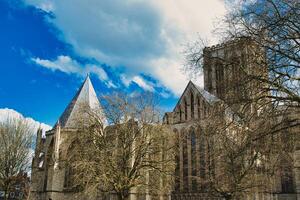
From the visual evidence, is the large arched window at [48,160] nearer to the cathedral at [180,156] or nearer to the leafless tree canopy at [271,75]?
the cathedral at [180,156]

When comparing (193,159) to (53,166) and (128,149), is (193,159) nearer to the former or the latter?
(128,149)

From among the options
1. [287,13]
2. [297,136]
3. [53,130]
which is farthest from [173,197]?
[287,13]

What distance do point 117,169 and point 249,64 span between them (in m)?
17.5

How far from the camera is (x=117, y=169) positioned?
2703cm

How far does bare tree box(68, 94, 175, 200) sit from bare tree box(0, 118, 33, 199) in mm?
10236

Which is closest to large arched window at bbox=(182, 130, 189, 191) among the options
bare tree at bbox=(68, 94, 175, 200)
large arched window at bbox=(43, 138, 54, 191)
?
bare tree at bbox=(68, 94, 175, 200)

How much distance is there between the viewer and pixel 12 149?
119ft

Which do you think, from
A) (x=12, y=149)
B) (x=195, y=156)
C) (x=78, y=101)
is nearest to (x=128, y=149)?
(x=195, y=156)

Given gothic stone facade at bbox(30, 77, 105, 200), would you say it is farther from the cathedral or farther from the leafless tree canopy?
the leafless tree canopy

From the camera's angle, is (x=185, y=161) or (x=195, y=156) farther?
(x=185, y=161)

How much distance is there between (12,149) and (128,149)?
1486 cm

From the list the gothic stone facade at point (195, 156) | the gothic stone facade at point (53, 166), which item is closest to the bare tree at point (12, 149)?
the gothic stone facade at point (53, 166)

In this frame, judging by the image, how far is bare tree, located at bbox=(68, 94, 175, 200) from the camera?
2684 centimetres

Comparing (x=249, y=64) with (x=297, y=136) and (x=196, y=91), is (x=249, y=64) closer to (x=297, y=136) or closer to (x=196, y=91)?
(x=297, y=136)
